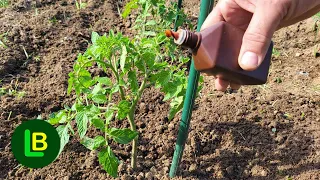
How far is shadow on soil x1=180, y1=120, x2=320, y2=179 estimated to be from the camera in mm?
2080

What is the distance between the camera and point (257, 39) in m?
1.36

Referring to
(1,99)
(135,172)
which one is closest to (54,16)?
(1,99)

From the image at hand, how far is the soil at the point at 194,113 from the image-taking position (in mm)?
2090

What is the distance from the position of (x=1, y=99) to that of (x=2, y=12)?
3.24ft

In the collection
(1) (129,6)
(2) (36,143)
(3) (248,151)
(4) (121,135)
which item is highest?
(1) (129,6)

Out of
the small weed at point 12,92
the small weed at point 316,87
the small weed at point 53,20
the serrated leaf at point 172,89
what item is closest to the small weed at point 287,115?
the small weed at point 316,87

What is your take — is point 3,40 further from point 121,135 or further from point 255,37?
point 255,37

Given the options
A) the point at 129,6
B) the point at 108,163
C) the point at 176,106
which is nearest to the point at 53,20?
the point at 129,6

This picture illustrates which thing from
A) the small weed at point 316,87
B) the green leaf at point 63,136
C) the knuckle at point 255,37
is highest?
the knuckle at point 255,37

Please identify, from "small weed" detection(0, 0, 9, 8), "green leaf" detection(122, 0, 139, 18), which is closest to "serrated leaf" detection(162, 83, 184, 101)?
"green leaf" detection(122, 0, 139, 18)

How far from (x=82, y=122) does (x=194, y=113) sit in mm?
900

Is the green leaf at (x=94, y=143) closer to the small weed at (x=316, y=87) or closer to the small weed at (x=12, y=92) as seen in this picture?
the small weed at (x=12, y=92)

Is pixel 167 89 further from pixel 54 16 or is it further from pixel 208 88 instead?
pixel 54 16

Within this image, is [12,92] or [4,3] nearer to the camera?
[12,92]
